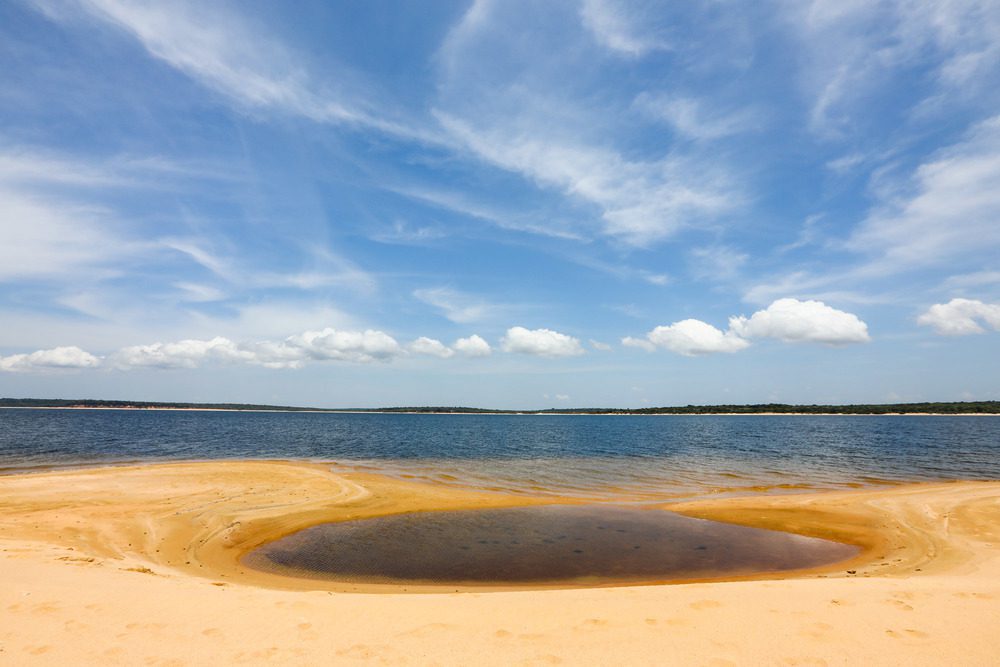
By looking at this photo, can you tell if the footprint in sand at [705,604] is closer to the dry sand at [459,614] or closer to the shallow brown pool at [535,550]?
the dry sand at [459,614]

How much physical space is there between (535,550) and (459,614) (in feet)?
29.6

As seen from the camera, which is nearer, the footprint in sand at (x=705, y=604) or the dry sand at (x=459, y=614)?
the dry sand at (x=459, y=614)

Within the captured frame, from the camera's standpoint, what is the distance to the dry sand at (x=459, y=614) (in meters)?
7.89

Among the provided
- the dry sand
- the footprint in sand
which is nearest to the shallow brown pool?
the dry sand

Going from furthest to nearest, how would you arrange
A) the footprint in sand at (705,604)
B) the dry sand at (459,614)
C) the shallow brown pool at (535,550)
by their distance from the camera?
1. the shallow brown pool at (535,550)
2. the footprint in sand at (705,604)
3. the dry sand at (459,614)

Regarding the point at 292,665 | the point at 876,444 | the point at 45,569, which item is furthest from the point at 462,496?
the point at 876,444

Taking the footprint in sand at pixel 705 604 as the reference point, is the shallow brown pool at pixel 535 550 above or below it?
below

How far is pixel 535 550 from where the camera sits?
18297 millimetres

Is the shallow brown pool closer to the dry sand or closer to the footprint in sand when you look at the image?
the dry sand

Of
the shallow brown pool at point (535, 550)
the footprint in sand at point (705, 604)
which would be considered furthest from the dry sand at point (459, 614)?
the shallow brown pool at point (535, 550)

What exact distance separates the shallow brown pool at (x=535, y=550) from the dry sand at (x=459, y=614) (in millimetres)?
1751

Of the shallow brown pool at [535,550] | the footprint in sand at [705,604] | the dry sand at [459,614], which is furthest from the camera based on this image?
the shallow brown pool at [535,550]

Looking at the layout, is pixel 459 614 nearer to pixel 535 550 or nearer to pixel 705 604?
pixel 705 604

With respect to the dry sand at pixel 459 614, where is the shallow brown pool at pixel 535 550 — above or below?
below
